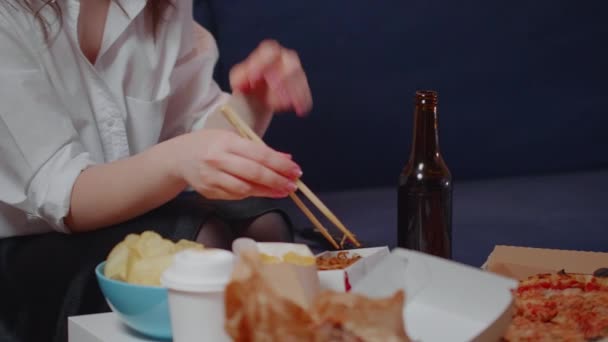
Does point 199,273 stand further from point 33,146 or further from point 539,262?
point 539,262

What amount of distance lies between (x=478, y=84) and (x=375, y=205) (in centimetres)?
48

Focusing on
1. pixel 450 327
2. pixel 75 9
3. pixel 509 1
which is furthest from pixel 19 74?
pixel 509 1

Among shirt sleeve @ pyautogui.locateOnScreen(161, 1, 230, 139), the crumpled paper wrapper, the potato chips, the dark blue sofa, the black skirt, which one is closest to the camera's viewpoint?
the crumpled paper wrapper

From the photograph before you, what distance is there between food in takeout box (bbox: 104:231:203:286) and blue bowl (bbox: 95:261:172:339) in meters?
0.01

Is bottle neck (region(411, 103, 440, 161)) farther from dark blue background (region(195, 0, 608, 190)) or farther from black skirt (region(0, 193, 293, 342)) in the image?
dark blue background (region(195, 0, 608, 190))

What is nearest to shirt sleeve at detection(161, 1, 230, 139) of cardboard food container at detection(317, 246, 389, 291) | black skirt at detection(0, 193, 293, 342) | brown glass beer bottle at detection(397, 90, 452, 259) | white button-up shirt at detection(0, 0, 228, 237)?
white button-up shirt at detection(0, 0, 228, 237)

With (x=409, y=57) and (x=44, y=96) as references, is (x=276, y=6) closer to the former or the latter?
(x=409, y=57)

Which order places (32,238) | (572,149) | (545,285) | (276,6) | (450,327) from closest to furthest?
(450,327)
(545,285)
(32,238)
(276,6)
(572,149)

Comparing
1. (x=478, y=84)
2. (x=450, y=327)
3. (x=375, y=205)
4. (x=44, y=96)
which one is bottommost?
(x=375, y=205)

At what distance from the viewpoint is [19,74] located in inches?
45.3

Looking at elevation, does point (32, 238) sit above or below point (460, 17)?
below

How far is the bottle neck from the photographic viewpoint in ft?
3.66

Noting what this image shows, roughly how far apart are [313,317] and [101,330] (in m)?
0.32

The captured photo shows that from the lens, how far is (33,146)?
113 centimetres
